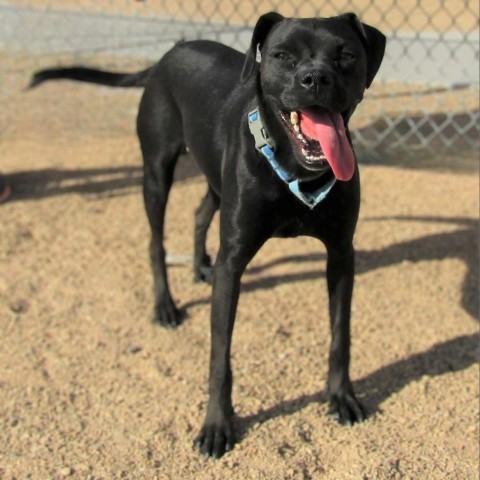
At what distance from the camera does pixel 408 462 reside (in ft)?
9.78

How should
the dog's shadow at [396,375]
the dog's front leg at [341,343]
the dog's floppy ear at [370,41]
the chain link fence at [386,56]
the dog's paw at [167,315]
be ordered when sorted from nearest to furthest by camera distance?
the dog's floppy ear at [370,41] < the dog's front leg at [341,343] < the dog's shadow at [396,375] < the dog's paw at [167,315] < the chain link fence at [386,56]

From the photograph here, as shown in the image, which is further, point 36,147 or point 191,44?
point 36,147

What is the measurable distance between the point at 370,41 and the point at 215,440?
1633mm

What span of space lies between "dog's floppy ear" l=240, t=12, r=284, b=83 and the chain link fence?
10.4 feet

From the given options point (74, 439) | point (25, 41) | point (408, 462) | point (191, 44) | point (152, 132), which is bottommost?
point (25, 41)

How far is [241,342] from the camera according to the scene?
12.3 ft

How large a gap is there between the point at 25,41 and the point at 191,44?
5.81 metres

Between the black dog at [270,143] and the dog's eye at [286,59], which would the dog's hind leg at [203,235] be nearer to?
the black dog at [270,143]

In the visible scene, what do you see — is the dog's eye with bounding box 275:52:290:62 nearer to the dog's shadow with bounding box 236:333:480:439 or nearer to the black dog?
the black dog

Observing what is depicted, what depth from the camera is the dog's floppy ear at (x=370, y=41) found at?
2.79 m

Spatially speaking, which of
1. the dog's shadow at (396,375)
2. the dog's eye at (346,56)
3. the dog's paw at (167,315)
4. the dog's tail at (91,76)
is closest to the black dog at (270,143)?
the dog's eye at (346,56)

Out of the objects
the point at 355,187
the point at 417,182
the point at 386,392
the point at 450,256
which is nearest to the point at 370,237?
the point at 450,256

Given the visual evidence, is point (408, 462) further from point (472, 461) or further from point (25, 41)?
point (25, 41)

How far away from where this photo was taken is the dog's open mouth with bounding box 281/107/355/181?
2621mm
